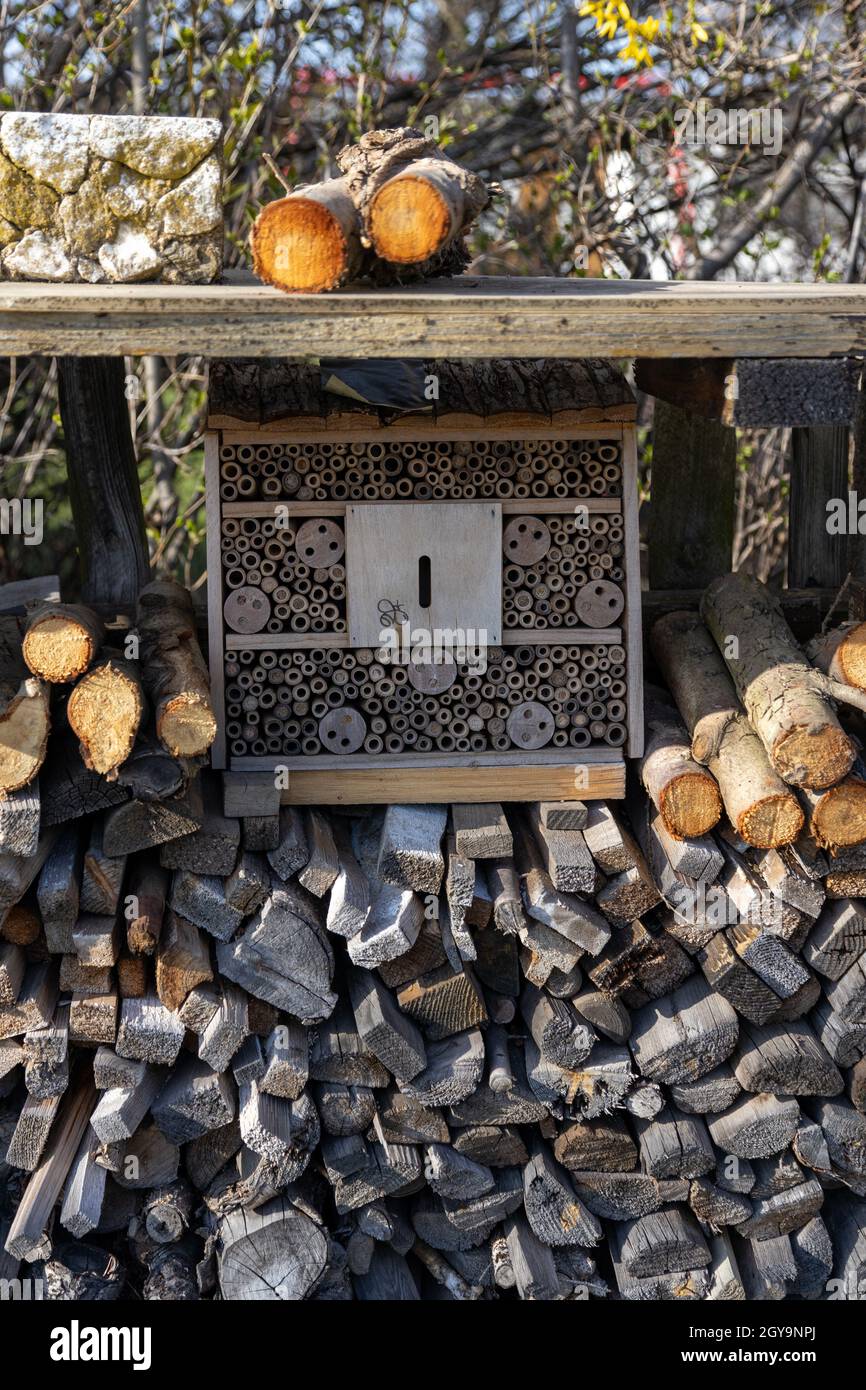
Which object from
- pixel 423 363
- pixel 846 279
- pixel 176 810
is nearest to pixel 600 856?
pixel 176 810

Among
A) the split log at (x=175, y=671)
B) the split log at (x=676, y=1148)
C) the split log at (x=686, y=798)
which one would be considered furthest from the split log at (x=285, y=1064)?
the split log at (x=686, y=798)

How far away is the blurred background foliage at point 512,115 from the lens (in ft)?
19.6

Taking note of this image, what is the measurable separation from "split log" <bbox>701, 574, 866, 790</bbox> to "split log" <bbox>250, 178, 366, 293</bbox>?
5.49 ft

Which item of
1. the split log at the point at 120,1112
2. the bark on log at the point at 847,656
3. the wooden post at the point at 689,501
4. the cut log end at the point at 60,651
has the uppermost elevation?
the wooden post at the point at 689,501

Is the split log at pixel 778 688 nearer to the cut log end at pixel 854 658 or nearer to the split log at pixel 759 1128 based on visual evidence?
the cut log end at pixel 854 658

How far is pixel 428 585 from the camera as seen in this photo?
12.6 ft

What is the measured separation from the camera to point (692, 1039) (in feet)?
11.8

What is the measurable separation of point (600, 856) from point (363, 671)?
90 cm


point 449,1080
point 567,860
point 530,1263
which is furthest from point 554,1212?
point 567,860

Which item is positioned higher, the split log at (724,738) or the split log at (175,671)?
the split log at (175,671)

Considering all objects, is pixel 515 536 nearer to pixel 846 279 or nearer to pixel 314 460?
pixel 314 460

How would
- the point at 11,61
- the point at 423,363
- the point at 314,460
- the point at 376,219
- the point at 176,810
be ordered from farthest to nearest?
the point at 11,61 → the point at 423,363 → the point at 314,460 → the point at 176,810 → the point at 376,219

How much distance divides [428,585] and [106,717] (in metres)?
1.05

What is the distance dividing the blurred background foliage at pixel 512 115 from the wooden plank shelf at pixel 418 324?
292cm
